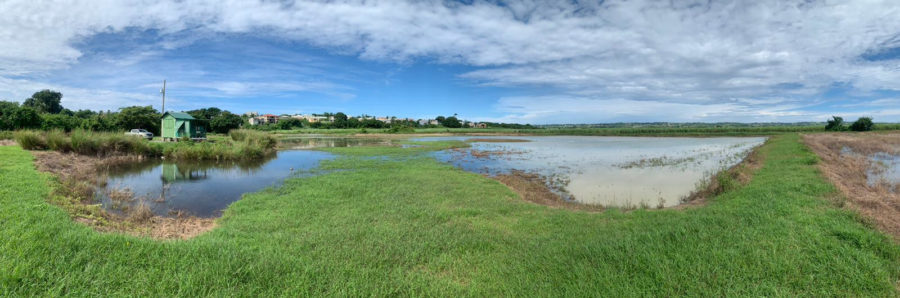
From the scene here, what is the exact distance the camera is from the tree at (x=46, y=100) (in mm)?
56969

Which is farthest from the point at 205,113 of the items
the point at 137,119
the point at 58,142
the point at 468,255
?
the point at 468,255

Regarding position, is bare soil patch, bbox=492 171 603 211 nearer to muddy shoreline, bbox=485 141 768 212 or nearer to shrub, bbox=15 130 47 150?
muddy shoreline, bbox=485 141 768 212

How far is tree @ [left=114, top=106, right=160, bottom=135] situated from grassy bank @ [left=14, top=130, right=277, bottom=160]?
85.5ft

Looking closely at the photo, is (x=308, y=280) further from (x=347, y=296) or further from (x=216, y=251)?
(x=216, y=251)

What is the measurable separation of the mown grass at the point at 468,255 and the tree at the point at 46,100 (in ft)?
259

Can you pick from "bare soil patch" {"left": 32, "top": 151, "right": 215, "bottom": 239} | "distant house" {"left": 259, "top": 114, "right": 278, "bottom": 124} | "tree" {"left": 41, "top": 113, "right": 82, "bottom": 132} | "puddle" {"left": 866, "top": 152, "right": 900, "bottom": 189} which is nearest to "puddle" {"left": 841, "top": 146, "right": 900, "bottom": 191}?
"puddle" {"left": 866, "top": 152, "right": 900, "bottom": 189}

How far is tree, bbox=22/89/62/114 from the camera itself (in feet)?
187

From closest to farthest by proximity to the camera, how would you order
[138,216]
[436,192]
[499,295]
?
1. [499,295]
2. [138,216]
3. [436,192]

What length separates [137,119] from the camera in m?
39.5

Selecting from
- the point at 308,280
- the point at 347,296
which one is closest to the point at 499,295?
the point at 347,296

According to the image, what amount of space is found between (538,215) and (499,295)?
379cm

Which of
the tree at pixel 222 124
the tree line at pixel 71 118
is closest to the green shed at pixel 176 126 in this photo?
the tree line at pixel 71 118

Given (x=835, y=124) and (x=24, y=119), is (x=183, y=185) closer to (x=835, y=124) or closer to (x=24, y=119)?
(x=24, y=119)

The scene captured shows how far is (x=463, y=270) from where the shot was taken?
4316 millimetres
